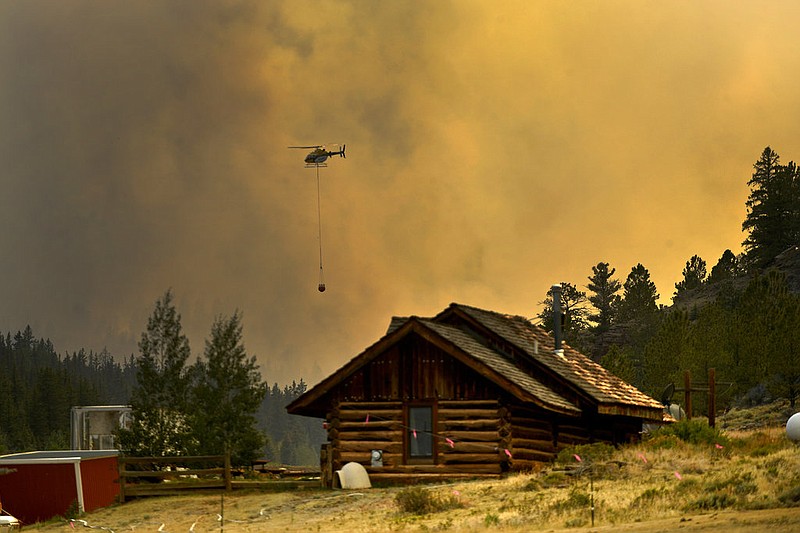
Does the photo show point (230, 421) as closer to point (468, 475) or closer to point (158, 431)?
point (158, 431)

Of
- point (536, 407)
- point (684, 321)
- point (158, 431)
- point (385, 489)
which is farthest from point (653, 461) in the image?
point (684, 321)

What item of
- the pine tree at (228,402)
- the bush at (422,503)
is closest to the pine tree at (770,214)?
the pine tree at (228,402)

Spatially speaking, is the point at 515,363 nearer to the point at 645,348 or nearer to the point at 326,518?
the point at 326,518

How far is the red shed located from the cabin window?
10.4 metres

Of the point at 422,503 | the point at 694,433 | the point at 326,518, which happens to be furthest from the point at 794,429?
the point at 326,518

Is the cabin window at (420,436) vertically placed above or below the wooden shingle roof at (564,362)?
below

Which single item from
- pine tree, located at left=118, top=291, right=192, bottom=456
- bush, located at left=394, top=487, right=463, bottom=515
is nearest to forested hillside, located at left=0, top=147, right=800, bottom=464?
pine tree, located at left=118, top=291, right=192, bottom=456

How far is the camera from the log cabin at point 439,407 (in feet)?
120

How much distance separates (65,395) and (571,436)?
142 m

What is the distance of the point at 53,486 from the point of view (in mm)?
40188

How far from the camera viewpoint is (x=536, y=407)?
38000 mm

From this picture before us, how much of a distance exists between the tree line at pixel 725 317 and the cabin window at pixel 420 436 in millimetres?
9072

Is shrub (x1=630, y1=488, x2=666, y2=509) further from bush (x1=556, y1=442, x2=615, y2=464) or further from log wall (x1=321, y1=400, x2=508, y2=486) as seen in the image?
log wall (x1=321, y1=400, x2=508, y2=486)

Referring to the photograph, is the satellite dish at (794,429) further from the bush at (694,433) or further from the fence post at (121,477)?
the fence post at (121,477)
